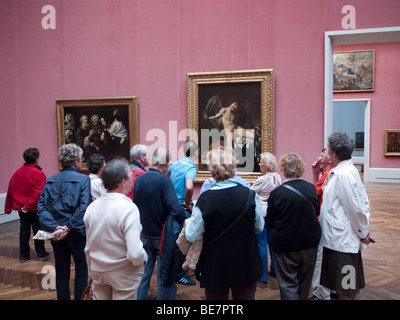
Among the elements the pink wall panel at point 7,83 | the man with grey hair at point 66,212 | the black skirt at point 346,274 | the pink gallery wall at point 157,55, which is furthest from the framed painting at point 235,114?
the pink wall panel at point 7,83

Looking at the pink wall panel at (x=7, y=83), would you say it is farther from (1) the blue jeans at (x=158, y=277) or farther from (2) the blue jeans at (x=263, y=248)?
(2) the blue jeans at (x=263, y=248)

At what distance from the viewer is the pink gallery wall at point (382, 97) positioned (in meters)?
15.4

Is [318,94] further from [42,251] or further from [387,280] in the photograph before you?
[42,251]

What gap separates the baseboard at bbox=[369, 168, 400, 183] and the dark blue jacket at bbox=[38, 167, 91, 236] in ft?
51.5

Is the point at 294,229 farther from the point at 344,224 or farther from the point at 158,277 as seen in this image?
the point at 158,277

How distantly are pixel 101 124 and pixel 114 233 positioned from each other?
5979mm

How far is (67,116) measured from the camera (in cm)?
830

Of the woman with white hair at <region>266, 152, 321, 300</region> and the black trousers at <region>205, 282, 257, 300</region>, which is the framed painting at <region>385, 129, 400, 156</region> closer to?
the woman with white hair at <region>266, 152, 321, 300</region>

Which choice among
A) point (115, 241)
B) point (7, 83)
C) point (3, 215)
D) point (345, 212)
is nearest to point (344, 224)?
point (345, 212)

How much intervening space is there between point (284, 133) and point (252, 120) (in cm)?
73

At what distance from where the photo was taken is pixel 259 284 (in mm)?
4629

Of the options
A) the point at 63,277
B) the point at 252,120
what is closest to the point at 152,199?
the point at 63,277

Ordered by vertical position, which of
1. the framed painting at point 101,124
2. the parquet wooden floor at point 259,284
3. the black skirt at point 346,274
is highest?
the framed painting at point 101,124

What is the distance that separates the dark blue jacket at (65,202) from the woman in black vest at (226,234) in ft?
4.48
